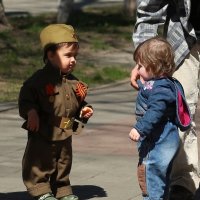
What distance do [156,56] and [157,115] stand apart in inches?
15.1

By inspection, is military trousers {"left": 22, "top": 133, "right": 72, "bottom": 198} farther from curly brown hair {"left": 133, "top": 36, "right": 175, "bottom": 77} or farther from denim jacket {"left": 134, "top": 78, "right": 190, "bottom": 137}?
curly brown hair {"left": 133, "top": 36, "right": 175, "bottom": 77}

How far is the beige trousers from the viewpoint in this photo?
6.30 meters

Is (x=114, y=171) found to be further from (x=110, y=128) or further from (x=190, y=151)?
(x=110, y=128)

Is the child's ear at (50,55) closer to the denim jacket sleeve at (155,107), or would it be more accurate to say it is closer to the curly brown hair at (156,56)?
the curly brown hair at (156,56)

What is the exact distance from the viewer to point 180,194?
6.43m

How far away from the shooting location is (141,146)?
5.81 meters

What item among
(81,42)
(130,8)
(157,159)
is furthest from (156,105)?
(130,8)

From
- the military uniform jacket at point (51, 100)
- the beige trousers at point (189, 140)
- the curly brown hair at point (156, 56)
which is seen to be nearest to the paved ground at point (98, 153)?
the beige trousers at point (189, 140)

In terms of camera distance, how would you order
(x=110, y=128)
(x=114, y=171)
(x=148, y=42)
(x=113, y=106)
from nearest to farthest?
(x=148, y=42) → (x=114, y=171) → (x=110, y=128) → (x=113, y=106)

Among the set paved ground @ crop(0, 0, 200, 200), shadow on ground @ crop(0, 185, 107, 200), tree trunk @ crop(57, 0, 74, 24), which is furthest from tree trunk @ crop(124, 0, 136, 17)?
shadow on ground @ crop(0, 185, 107, 200)

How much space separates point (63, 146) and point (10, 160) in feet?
6.30

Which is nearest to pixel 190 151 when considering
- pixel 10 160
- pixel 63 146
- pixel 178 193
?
pixel 178 193

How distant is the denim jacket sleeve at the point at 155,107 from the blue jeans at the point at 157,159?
0.41 ft

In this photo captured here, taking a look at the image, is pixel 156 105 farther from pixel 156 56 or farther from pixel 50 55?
pixel 50 55
